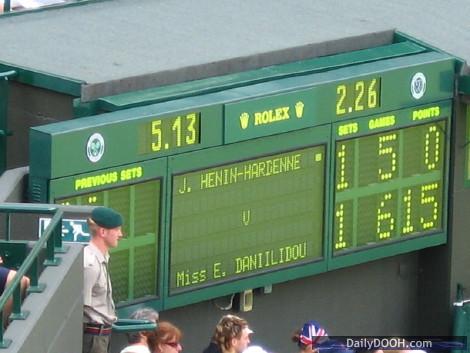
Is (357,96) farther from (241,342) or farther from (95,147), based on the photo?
(241,342)

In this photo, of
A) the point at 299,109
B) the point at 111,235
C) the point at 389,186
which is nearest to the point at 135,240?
the point at 111,235

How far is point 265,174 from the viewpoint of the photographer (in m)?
13.1

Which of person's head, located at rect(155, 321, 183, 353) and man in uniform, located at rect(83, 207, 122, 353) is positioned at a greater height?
man in uniform, located at rect(83, 207, 122, 353)

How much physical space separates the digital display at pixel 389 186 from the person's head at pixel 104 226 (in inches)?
122

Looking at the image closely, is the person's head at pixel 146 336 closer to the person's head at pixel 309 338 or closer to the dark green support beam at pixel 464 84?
the person's head at pixel 309 338

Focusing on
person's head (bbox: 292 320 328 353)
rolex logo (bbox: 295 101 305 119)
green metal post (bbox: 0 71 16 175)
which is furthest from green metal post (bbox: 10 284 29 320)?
rolex logo (bbox: 295 101 305 119)

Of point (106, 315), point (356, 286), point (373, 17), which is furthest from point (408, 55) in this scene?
point (106, 315)

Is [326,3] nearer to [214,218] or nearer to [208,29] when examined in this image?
[208,29]

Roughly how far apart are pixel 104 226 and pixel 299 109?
280cm

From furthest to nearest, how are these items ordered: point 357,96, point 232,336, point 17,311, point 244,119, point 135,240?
1. point 357,96
2. point 244,119
3. point 135,240
4. point 232,336
5. point 17,311

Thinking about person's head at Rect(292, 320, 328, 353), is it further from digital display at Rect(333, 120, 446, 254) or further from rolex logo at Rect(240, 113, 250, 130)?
digital display at Rect(333, 120, 446, 254)

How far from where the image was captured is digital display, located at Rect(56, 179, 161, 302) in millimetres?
12242

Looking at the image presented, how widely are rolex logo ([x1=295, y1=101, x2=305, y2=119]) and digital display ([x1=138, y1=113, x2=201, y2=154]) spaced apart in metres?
0.89

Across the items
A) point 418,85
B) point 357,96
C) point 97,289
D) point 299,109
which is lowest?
point 97,289
